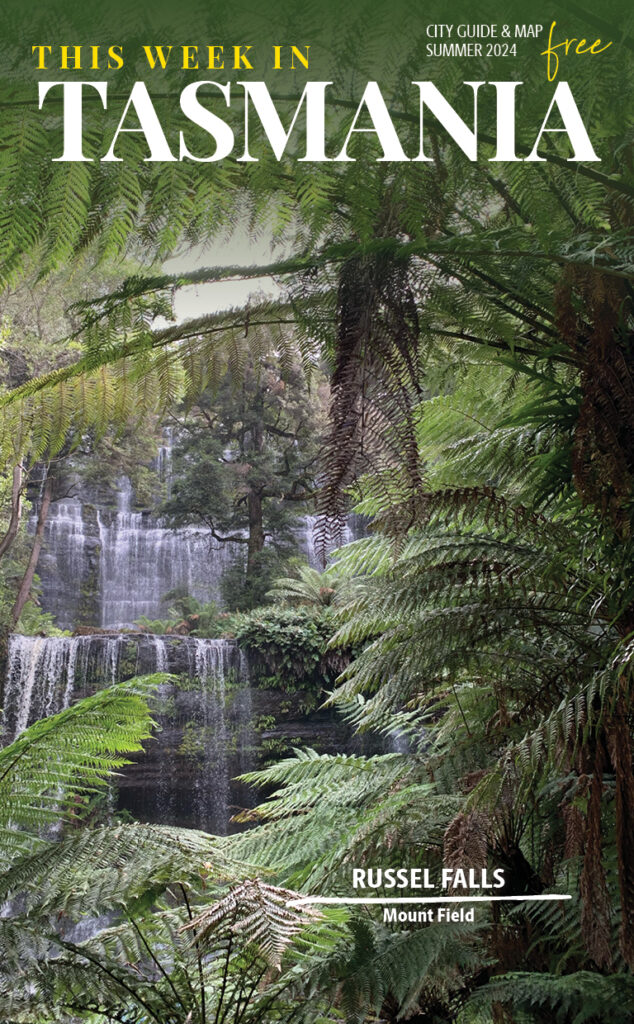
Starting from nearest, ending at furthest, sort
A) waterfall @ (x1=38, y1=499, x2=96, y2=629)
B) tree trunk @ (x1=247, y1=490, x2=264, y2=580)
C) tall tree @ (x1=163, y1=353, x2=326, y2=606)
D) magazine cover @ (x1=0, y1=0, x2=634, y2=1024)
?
1. magazine cover @ (x1=0, y1=0, x2=634, y2=1024)
2. tall tree @ (x1=163, y1=353, x2=326, y2=606)
3. tree trunk @ (x1=247, y1=490, x2=264, y2=580)
4. waterfall @ (x1=38, y1=499, x2=96, y2=629)

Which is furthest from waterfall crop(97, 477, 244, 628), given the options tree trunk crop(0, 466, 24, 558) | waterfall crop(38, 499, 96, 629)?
tree trunk crop(0, 466, 24, 558)

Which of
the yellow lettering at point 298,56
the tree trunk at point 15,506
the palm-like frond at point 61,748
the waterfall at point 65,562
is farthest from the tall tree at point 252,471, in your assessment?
the yellow lettering at point 298,56

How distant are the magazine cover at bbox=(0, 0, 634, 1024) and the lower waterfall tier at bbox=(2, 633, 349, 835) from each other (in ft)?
14.7

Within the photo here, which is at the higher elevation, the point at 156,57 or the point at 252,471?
Result: the point at 252,471

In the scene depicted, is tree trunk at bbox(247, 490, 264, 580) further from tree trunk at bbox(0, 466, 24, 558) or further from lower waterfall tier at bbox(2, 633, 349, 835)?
tree trunk at bbox(0, 466, 24, 558)

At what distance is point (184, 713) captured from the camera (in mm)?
5645

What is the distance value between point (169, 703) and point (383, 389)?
209 inches

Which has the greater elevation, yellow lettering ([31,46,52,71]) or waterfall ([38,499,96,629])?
waterfall ([38,499,96,629])

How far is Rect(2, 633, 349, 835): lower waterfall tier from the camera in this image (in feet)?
17.6

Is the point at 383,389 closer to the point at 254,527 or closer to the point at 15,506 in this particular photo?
the point at 15,506

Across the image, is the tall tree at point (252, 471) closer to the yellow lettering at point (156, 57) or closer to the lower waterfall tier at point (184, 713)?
the lower waterfall tier at point (184, 713)

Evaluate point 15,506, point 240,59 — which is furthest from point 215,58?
point 15,506

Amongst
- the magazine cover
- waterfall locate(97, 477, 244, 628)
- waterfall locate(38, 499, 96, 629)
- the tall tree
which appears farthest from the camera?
waterfall locate(97, 477, 244, 628)

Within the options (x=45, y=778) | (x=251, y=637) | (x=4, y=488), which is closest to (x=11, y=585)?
(x=4, y=488)
